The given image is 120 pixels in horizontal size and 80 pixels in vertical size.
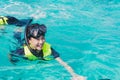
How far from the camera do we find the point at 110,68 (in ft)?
23.5

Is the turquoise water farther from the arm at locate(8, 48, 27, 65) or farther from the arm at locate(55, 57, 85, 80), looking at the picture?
the arm at locate(55, 57, 85, 80)

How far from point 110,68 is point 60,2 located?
4.68m

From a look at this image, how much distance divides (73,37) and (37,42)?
2.50 meters

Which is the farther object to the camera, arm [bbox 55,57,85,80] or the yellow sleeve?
the yellow sleeve

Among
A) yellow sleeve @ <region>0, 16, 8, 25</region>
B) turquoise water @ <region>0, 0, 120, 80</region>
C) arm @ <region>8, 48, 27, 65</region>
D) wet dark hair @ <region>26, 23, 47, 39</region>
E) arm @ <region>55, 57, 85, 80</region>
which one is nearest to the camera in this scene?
arm @ <region>55, 57, 85, 80</region>

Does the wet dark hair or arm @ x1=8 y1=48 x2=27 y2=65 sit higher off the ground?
the wet dark hair

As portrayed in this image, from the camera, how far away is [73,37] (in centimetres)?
851

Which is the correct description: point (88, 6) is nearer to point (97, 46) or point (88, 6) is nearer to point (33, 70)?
point (97, 46)

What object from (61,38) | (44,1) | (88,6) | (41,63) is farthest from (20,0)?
(41,63)

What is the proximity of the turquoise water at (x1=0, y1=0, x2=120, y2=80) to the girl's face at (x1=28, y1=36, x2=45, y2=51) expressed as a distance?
2.08ft

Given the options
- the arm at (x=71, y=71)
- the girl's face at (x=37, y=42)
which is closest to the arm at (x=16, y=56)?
the girl's face at (x=37, y=42)

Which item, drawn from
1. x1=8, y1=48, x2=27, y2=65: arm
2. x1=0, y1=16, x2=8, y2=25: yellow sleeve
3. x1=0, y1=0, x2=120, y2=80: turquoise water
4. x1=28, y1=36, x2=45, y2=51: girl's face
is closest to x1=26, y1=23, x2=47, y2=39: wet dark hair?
x1=28, y1=36, x2=45, y2=51: girl's face

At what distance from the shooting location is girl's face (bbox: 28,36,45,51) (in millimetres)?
6104

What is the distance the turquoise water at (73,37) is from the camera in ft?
22.2
